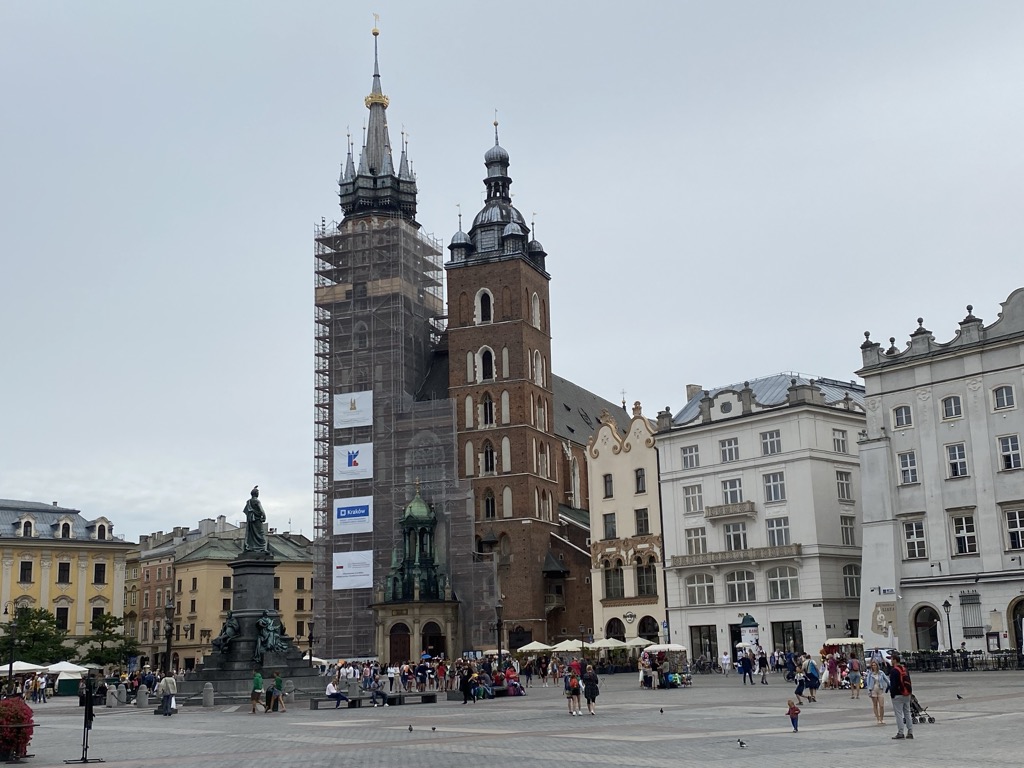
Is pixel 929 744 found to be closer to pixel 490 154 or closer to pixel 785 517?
pixel 785 517

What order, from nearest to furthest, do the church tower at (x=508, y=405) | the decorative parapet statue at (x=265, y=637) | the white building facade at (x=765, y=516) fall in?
1. the decorative parapet statue at (x=265, y=637)
2. the white building facade at (x=765, y=516)
3. the church tower at (x=508, y=405)

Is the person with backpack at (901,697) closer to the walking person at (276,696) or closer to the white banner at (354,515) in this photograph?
the walking person at (276,696)

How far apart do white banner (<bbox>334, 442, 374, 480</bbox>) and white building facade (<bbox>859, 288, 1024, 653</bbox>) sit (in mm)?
35354

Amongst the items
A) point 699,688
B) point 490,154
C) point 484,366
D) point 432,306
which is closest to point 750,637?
point 699,688

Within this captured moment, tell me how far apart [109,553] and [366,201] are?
103 feet

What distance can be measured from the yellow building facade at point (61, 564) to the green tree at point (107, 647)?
2206mm

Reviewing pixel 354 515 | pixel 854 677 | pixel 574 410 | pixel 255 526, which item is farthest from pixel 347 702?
pixel 574 410

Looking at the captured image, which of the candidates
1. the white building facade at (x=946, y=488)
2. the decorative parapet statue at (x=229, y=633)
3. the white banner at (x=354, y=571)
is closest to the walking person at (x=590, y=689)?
the decorative parapet statue at (x=229, y=633)

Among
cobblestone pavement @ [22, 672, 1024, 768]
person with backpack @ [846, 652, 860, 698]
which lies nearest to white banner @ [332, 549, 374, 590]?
cobblestone pavement @ [22, 672, 1024, 768]

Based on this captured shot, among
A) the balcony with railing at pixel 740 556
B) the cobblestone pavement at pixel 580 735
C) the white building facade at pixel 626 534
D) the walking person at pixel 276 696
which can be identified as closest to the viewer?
the cobblestone pavement at pixel 580 735

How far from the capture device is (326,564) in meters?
78.3

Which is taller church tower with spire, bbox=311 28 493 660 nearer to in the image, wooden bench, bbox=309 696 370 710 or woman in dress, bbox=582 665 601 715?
wooden bench, bbox=309 696 370 710

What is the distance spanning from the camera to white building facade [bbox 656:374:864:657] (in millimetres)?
59031

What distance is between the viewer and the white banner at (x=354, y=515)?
7706 cm
